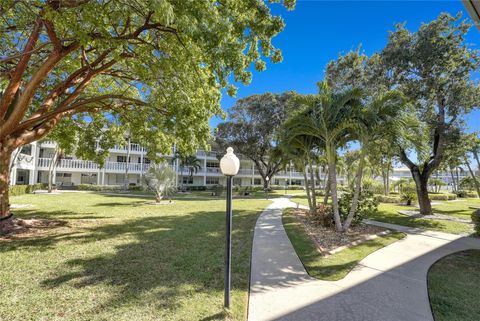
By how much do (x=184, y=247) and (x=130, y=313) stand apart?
3.46m

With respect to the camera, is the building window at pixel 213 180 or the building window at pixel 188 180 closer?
the building window at pixel 188 180

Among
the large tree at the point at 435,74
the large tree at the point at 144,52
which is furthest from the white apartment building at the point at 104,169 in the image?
the large tree at the point at 144,52

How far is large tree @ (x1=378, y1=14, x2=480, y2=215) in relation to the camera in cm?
1165

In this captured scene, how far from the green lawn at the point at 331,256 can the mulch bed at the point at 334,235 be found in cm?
22

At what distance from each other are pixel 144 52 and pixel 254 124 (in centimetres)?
2726

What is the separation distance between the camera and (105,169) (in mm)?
35438

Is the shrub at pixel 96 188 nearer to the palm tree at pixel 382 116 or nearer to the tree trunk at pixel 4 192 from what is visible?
the tree trunk at pixel 4 192

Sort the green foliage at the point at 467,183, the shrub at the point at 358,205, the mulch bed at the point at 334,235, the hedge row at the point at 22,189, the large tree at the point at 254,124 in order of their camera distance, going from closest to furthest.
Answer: the mulch bed at the point at 334,235 < the shrub at the point at 358,205 < the hedge row at the point at 22,189 < the large tree at the point at 254,124 < the green foliage at the point at 467,183

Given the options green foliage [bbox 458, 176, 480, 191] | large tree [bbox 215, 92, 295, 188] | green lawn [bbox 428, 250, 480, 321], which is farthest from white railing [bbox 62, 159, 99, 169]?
green foliage [bbox 458, 176, 480, 191]

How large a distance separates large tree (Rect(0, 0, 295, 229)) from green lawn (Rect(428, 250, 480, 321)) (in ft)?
19.6

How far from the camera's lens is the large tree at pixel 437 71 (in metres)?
11.6

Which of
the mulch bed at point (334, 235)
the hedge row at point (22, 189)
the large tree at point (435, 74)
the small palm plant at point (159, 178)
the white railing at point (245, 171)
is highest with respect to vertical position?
the large tree at point (435, 74)

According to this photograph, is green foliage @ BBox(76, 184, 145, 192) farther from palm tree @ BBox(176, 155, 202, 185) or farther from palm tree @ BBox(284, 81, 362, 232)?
palm tree @ BBox(284, 81, 362, 232)

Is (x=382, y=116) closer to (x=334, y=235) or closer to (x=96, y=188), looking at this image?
(x=334, y=235)
